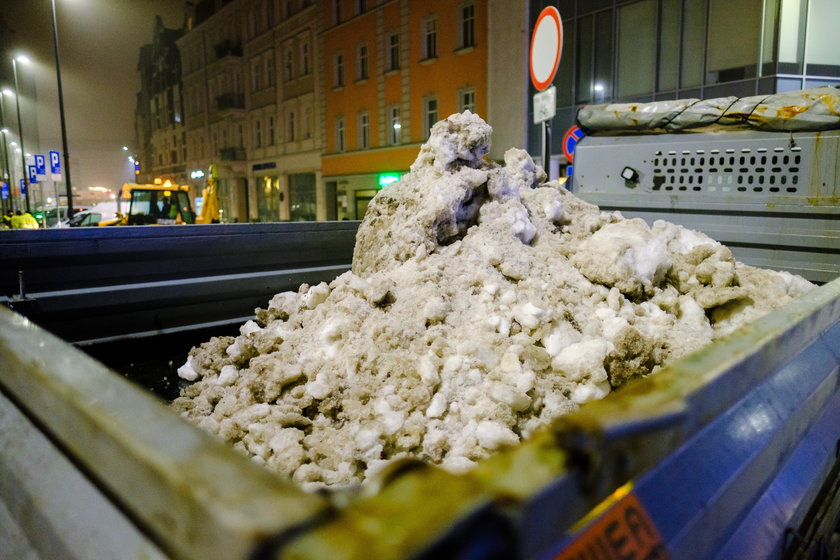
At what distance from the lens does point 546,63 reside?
5.68 metres

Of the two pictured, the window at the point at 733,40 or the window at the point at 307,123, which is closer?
the window at the point at 733,40

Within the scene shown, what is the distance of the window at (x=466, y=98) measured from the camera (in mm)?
20469

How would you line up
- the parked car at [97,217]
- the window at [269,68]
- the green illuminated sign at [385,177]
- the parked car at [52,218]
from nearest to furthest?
the parked car at [52,218] → the parked car at [97,217] → the green illuminated sign at [385,177] → the window at [269,68]

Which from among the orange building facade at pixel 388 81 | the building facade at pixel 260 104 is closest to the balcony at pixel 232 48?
the building facade at pixel 260 104

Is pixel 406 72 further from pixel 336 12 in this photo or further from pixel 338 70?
pixel 336 12

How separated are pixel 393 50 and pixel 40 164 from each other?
45.8ft

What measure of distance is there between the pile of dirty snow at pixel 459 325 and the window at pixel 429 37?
20.5m

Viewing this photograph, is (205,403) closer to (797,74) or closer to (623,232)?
(623,232)

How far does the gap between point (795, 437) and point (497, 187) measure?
1.95 metres

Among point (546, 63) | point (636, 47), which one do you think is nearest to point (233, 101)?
point (636, 47)

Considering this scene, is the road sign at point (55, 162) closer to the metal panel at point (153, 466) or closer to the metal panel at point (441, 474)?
the metal panel at point (441, 474)

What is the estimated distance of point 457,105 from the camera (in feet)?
69.1

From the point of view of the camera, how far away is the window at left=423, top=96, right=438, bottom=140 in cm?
2219

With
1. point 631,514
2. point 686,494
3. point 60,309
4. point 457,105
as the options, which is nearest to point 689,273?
point 686,494
